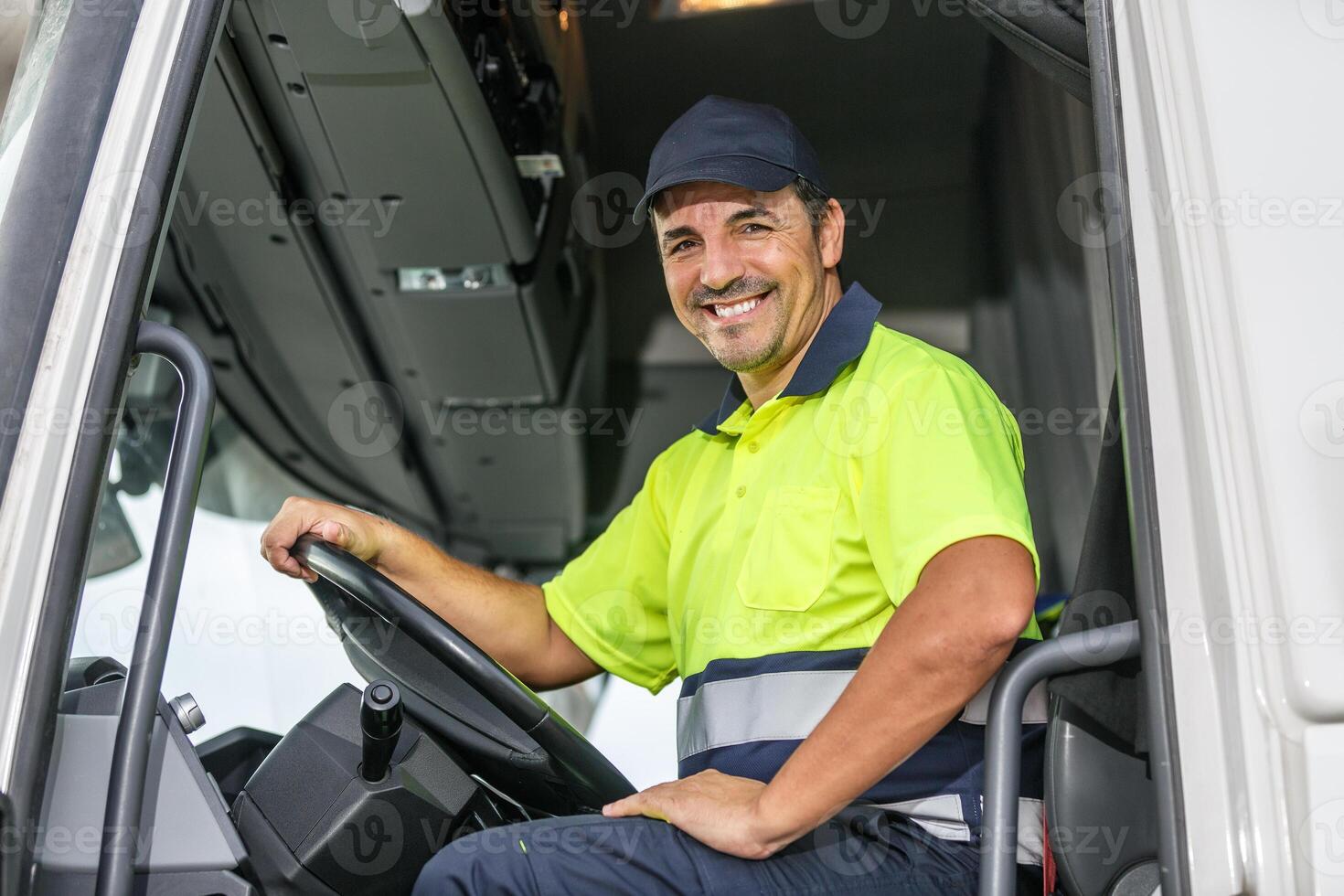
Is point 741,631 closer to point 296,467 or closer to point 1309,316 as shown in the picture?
point 1309,316

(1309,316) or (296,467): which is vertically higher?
(296,467)

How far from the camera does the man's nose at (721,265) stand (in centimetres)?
183

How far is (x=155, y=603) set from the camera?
1149 mm

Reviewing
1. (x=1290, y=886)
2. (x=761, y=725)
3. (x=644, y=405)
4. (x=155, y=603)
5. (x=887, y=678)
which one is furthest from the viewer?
(x=644, y=405)

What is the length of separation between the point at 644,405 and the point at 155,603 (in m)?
2.63

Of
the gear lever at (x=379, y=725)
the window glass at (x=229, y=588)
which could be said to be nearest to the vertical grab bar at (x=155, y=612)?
the gear lever at (x=379, y=725)

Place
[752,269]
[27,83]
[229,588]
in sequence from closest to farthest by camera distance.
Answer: [27,83]
[752,269]
[229,588]

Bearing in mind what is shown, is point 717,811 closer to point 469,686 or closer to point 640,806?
point 640,806

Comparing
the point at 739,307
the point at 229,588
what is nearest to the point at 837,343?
the point at 739,307

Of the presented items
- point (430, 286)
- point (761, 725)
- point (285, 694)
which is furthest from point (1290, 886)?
point (285, 694)

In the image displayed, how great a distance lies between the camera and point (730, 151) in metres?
1.73

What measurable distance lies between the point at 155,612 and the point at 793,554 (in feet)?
2.52

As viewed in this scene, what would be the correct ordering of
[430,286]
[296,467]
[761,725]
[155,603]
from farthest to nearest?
1. [296,467]
2. [430,286]
3. [761,725]
4. [155,603]

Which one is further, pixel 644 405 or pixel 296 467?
pixel 644 405
